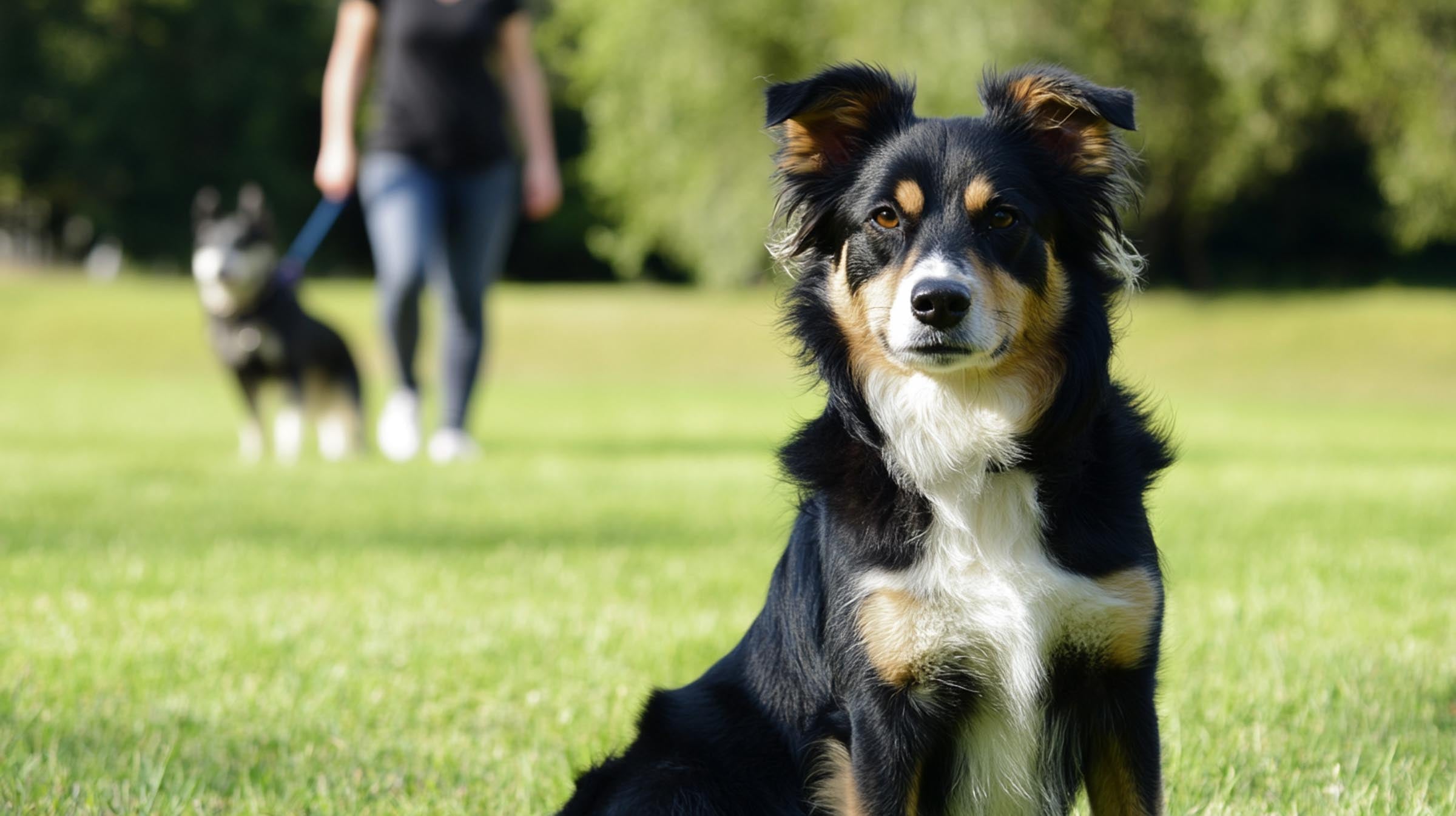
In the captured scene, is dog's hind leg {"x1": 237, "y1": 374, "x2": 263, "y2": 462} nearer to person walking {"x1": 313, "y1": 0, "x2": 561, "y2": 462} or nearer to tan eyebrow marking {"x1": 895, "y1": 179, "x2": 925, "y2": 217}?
person walking {"x1": 313, "y1": 0, "x2": 561, "y2": 462}

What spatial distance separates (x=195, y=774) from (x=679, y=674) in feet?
5.21

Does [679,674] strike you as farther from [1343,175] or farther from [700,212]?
[1343,175]

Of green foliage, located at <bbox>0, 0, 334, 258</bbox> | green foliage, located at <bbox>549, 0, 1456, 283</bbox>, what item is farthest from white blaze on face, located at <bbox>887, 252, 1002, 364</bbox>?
green foliage, located at <bbox>0, 0, 334, 258</bbox>

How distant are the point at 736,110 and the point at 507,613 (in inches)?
969

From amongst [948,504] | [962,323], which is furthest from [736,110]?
[948,504]

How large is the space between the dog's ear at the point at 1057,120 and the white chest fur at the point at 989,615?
69 centimetres

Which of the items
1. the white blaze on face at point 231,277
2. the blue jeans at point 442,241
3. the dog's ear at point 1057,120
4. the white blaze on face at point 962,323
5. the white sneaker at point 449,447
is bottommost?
the white sneaker at point 449,447

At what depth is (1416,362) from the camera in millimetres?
25141

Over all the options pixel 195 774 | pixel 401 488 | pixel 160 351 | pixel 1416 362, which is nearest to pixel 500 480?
pixel 401 488

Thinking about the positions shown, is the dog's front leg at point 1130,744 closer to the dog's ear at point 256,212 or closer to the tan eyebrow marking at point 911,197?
the tan eyebrow marking at point 911,197

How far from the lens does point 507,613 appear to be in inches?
205

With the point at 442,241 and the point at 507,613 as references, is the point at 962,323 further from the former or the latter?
the point at 442,241

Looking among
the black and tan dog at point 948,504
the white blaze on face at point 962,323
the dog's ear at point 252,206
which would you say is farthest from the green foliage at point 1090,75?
the white blaze on face at point 962,323

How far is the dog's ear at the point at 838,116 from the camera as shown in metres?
3.01
